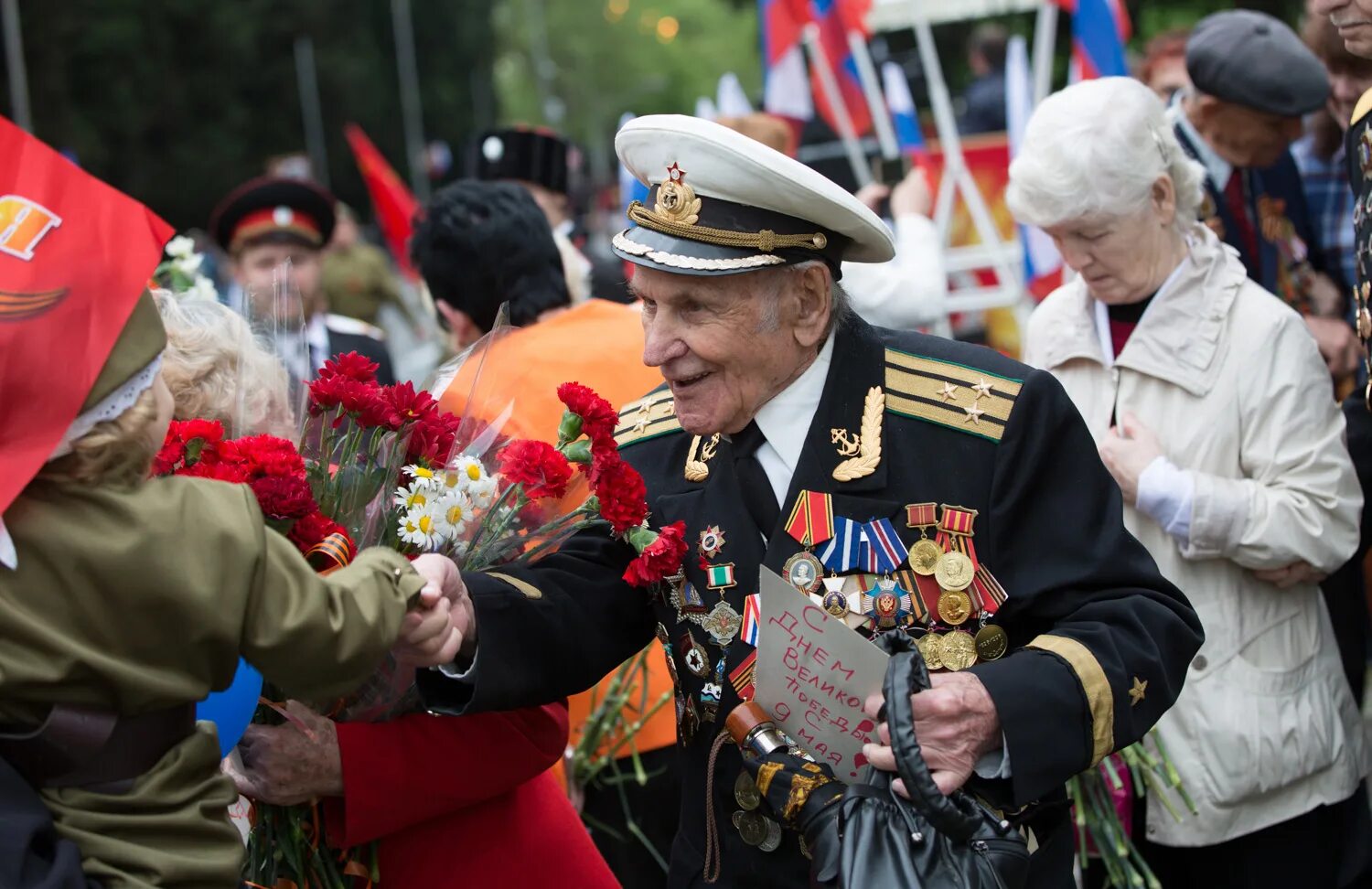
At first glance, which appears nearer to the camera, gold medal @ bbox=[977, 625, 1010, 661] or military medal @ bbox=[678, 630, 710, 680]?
gold medal @ bbox=[977, 625, 1010, 661]

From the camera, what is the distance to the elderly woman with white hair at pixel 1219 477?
381 centimetres

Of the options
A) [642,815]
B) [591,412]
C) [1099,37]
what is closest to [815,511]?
[591,412]

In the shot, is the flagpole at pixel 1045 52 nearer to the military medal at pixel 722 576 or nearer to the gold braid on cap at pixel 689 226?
the gold braid on cap at pixel 689 226

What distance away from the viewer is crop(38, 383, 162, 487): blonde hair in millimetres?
2258

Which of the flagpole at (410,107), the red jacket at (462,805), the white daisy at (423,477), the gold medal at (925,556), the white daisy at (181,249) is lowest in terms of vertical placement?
the flagpole at (410,107)

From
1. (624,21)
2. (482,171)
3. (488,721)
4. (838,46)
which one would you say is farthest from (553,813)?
(624,21)

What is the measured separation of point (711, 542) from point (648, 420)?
16.5 inches

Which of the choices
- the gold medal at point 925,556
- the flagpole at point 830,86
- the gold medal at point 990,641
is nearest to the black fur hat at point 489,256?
the gold medal at point 925,556

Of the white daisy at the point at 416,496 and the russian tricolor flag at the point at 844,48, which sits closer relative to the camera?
the white daisy at the point at 416,496

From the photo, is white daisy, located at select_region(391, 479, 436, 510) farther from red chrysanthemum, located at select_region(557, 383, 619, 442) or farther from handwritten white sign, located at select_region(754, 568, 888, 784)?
handwritten white sign, located at select_region(754, 568, 888, 784)

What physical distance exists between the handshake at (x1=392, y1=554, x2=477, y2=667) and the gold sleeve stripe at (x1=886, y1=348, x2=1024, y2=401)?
921 millimetres

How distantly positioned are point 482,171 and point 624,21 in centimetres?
6198

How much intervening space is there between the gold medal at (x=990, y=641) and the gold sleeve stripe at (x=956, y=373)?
0.42 m

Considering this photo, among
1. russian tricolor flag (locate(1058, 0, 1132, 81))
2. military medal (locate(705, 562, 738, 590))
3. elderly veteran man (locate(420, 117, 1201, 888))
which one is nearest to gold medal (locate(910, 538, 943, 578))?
elderly veteran man (locate(420, 117, 1201, 888))
